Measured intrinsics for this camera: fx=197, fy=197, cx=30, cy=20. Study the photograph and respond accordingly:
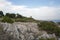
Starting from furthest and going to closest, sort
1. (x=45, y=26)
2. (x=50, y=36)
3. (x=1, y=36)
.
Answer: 1. (x=45, y=26)
2. (x=50, y=36)
3. (x=1, y=36)

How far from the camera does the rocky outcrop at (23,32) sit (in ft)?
83.7

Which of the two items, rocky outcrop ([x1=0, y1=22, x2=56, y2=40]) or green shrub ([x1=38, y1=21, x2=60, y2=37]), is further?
green shrub ([x1=38, y1=21, x2=60, y2=37])

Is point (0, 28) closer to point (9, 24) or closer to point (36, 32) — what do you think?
point (9, 24)

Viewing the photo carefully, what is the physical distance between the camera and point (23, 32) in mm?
26531

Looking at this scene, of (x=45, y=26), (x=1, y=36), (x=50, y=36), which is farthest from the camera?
(x=45, y=26)

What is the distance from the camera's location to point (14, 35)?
25.3 metres

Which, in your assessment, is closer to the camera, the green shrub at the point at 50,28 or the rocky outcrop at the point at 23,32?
the rocky outcrop at the point at 23,32

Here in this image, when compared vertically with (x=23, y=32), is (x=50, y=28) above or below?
above

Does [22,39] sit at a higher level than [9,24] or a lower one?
lower

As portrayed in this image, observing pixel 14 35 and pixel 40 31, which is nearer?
pixel 14 35

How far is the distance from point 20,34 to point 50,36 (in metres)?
4.17

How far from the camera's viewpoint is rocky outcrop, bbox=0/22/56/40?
25523mm

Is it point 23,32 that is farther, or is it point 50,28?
point 50,28

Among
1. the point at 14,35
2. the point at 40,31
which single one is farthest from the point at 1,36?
the point at 40,31
